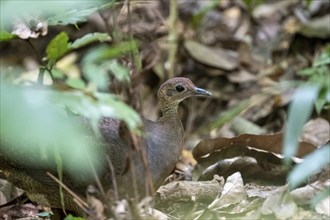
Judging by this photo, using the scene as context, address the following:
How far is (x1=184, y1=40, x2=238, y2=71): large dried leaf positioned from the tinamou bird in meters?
2.98

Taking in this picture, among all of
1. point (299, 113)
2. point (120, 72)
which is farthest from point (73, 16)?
point (299, 113)

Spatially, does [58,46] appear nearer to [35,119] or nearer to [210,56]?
[35,119]

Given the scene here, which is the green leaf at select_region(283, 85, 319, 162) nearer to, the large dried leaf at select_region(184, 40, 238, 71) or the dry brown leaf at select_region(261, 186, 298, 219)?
the dry brown leaf at select_region(261, 186, 298, 219)

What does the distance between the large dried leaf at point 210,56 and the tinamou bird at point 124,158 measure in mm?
2984

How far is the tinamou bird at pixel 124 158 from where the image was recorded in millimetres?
3264

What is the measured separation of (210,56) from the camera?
22.0 ft

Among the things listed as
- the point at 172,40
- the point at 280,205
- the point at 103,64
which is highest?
the point at 103,64

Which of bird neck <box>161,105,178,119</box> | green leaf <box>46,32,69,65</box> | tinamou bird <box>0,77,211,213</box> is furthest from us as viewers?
green leaf <box>46,32,69,65</box>

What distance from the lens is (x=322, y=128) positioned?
16.8 feet

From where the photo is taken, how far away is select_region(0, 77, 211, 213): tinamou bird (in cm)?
326

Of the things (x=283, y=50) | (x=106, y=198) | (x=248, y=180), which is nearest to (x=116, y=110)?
(x=106, y=198)

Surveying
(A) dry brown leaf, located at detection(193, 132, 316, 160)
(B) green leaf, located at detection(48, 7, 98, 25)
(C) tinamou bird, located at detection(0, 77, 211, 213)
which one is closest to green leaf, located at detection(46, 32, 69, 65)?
(B) green leaf, located at detection(48, 7, 98, 25)

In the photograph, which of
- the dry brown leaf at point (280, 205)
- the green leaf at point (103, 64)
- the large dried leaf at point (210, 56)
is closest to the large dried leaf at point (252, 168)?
the dry brown leaf at point (280, 205)

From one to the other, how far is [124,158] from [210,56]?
351 centimetres
